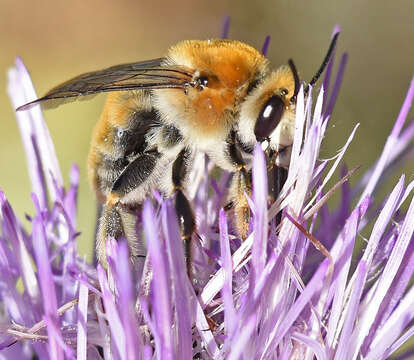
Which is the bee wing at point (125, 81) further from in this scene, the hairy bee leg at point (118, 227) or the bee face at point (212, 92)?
the hairy bee leg at point (118, 227)

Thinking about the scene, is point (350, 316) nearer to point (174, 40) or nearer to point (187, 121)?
point (187, 121)

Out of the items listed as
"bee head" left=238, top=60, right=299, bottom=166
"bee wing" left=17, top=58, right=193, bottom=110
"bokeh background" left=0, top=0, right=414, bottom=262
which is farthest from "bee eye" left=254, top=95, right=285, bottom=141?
"bokeh background" left=0, top=0, right=414, bottom=262

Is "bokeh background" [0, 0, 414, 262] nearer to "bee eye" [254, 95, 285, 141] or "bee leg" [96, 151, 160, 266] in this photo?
"bee leg" [96, 151, 160, 266]

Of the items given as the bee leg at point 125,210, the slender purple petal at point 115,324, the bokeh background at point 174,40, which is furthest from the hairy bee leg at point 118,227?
the bokeh background at point 174,40

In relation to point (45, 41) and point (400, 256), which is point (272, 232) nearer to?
point (400, 256)

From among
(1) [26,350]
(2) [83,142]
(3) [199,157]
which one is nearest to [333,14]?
(2) [83,142]
